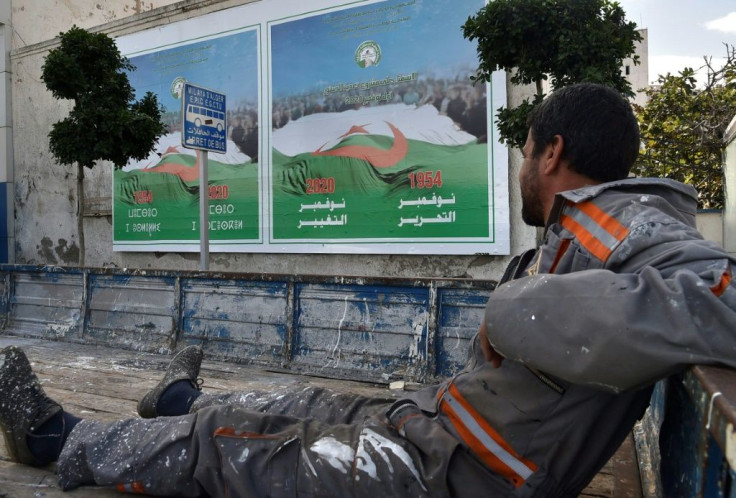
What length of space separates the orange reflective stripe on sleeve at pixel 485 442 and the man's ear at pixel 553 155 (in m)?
0.63

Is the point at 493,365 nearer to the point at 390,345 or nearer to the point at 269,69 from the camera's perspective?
the point at 390,345

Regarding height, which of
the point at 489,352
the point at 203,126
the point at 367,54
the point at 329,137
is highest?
the point at 367,54

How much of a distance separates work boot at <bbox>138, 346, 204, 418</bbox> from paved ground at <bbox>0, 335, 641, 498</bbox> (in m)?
0.38

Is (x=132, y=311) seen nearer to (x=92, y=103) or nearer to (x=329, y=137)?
(x=329, y=137)

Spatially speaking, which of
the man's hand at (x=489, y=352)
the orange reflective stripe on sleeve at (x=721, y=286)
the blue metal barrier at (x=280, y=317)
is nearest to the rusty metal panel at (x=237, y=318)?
the blue metal barrier at (x=280, y=317)

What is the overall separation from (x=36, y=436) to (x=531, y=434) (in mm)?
1724

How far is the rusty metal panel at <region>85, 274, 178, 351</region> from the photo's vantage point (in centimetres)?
498

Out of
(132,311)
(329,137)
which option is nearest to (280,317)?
(132,311)

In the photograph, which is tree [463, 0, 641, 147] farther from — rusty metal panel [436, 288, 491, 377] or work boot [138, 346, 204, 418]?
work boot [138, 346, 204, 418]

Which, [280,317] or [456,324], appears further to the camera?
[280,317]

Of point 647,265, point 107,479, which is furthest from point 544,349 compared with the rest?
point 107,479

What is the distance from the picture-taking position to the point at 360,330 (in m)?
4.14

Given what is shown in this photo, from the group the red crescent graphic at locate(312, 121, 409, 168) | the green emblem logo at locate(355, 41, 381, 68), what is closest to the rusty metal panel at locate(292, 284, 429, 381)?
the red crescent graphic at locate(312, 121, 409, 168)

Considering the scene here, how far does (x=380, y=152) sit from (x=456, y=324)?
4744 mm
